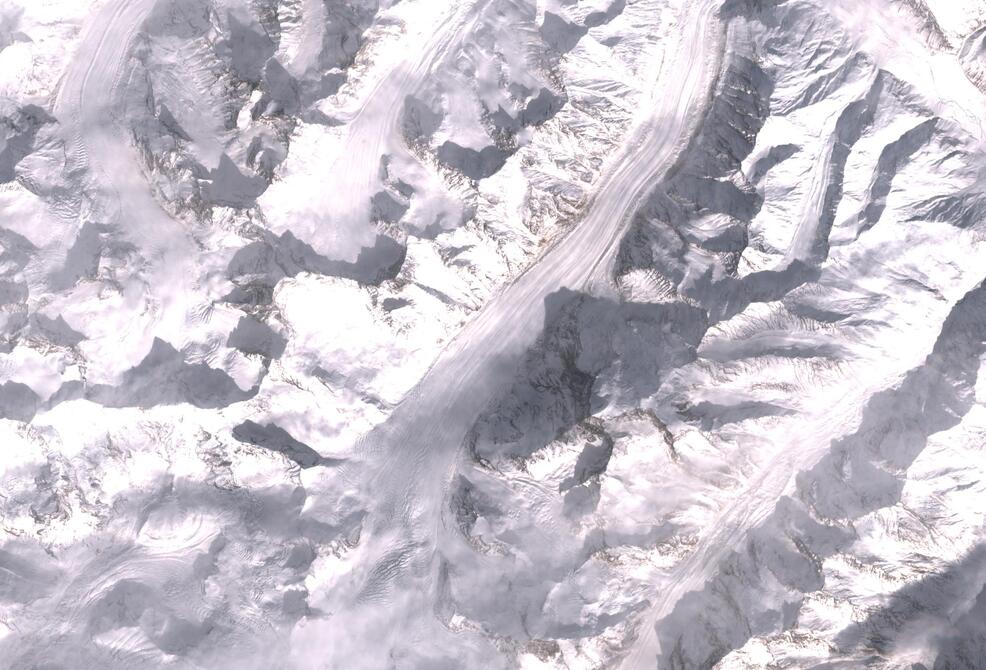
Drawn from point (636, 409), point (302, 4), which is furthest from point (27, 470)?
point (636, 409)

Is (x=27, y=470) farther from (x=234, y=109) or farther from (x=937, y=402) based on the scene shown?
(x=937, y=402)

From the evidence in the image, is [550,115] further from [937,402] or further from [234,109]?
[937,402]

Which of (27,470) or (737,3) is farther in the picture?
(737,3)

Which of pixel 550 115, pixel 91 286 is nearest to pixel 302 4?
pixel 550 115

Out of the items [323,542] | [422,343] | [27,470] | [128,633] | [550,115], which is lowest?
[128,633]

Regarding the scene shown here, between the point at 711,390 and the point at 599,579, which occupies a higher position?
the point at 711,390

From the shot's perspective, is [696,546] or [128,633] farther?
[696,546]
